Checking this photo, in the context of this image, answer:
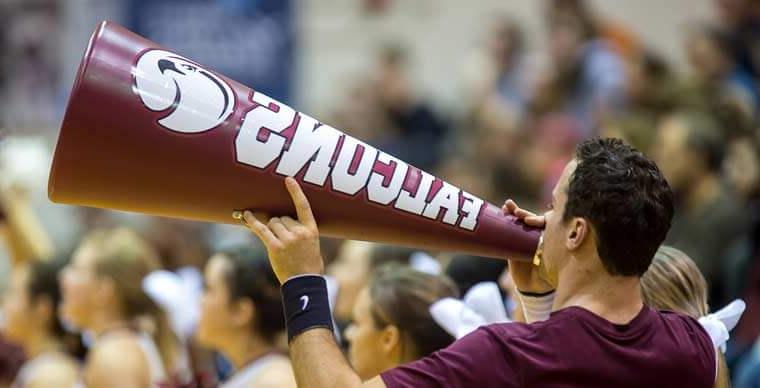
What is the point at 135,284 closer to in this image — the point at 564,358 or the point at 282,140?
the point at 282,140

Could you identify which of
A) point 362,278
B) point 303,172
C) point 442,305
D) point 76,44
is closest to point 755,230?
point 362,278

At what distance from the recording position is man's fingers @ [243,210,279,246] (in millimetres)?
2664

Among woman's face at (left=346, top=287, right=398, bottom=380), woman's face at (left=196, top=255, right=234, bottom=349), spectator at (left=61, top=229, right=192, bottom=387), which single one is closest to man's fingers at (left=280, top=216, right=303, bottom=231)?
woman's face at (left=346, top=287, right=398, bottom=380)

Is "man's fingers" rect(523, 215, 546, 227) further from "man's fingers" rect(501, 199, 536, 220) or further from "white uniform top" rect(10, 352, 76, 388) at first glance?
"white uniform top" rect(10, 352, 76, 388)

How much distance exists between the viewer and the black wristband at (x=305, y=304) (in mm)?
2594

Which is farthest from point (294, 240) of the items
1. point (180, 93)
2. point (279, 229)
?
point (180, 93)

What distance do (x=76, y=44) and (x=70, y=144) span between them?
7.98 meters

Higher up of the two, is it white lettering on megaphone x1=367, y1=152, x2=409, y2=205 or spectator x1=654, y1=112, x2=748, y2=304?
spectator x1=654, y1=112, x2=748, y2=304

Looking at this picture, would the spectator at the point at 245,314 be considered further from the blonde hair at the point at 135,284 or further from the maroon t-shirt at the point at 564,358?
the maroon t-shirt at the point at 564,358

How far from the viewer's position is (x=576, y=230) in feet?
8.48

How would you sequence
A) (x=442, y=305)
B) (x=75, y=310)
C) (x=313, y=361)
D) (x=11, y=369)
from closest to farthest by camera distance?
(x=313, y=361), (x=442, y=305), (x=11, y=369), (x=75, y=310)

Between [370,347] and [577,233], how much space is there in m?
1.16

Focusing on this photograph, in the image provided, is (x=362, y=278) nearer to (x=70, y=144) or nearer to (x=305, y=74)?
(x=70, y=144)

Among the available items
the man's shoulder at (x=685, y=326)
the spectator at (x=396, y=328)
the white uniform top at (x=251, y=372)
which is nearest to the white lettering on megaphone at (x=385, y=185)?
the man's shoulder at (x=685, y=326)
